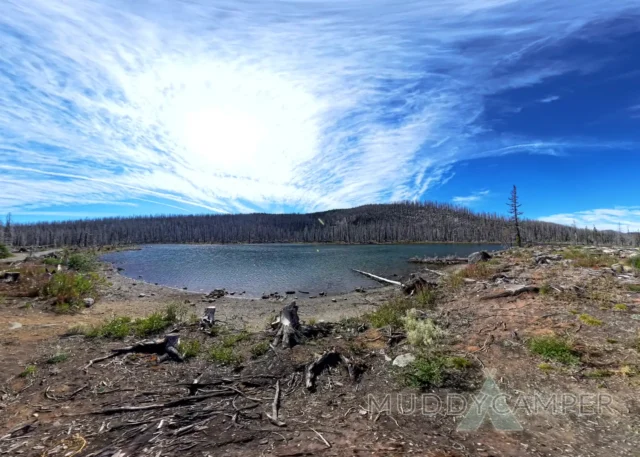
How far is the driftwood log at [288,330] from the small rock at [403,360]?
3.26 metres

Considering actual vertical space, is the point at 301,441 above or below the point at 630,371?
below

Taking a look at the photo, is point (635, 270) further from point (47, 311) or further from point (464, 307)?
point (47, 311)

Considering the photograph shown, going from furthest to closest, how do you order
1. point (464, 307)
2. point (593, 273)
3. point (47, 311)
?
point (593, 273), point (47, 311), point (464, 307)

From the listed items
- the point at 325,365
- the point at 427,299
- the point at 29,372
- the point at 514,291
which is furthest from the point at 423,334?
the point at 29,372

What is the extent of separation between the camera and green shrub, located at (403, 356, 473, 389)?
692cm

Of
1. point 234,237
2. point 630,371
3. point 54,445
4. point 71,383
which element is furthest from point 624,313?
point 234,237

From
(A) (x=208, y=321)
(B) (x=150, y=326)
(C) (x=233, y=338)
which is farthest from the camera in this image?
(A) (x=208, y=321)

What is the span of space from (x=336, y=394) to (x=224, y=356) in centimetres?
358

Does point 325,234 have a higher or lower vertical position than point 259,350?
higher

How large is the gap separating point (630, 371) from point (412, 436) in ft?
18.3

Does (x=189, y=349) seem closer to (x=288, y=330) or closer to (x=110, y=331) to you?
(x=288, y=330)

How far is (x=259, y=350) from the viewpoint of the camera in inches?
354

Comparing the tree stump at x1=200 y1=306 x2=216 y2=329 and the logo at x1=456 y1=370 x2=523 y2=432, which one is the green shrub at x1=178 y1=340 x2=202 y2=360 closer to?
the tree stump at x1=200 y1=306 x2=216 y2=329

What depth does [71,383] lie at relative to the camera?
7141 mm
